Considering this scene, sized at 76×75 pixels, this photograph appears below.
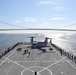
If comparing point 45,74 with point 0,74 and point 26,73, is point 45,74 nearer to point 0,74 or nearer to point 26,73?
point 26,73

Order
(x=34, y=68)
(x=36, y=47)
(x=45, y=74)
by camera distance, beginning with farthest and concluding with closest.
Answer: (x=36, y=47) → (x=34, y=68) → (x=45, y=74)

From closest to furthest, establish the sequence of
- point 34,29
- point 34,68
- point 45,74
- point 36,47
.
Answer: point 45,74, point 34,68, point 36,47, point 34,29

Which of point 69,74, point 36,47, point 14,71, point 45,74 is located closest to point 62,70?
A: point 69,74

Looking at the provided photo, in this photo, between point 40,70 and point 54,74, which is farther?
point 40,70

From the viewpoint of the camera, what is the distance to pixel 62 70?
25.2m

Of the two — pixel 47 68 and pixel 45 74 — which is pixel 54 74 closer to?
pixel 45 74

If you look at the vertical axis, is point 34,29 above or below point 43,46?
above

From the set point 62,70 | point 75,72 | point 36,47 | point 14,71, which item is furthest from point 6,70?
point 36,47

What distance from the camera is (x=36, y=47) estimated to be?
55406 millimetres

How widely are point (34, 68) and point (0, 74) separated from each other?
691cm

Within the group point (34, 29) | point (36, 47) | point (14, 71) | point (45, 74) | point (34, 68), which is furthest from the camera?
point (34, 29)

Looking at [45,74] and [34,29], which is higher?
[34,29]

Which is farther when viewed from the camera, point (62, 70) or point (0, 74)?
point (62, 70)

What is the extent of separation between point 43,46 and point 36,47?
10.4 ft
